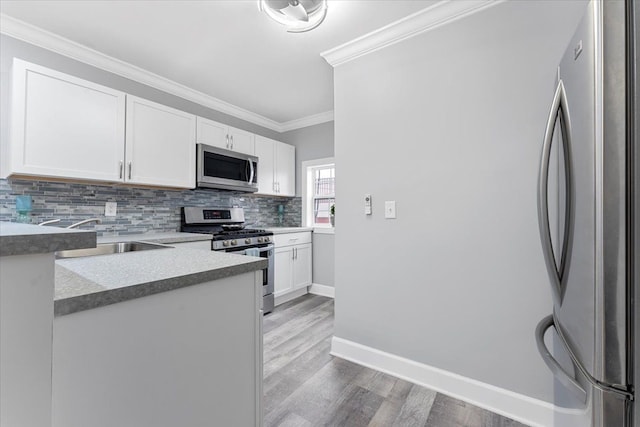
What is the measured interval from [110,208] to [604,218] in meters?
3.18

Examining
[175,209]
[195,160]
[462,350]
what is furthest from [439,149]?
[175,209]

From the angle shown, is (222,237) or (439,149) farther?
(222,237)

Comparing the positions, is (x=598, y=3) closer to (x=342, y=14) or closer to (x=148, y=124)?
(x=342, y=14)

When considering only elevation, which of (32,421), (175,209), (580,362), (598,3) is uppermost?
(598,3)

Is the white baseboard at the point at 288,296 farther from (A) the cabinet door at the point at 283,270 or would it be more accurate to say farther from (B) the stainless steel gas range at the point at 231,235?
(B) the stainless steel gas range at the point at 231,235

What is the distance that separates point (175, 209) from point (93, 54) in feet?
4.91

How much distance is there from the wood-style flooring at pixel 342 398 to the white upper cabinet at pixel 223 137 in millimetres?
2122

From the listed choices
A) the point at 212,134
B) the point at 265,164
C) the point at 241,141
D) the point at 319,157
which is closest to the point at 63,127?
the point at 212,134

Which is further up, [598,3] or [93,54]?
[93,54]

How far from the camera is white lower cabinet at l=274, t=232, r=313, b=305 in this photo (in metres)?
3.32

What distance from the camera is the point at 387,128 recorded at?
6.58ft

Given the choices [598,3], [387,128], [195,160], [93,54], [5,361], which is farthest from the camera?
[195,160]

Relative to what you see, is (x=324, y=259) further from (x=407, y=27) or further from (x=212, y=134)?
(x=407, y=27)

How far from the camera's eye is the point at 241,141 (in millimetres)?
3355
